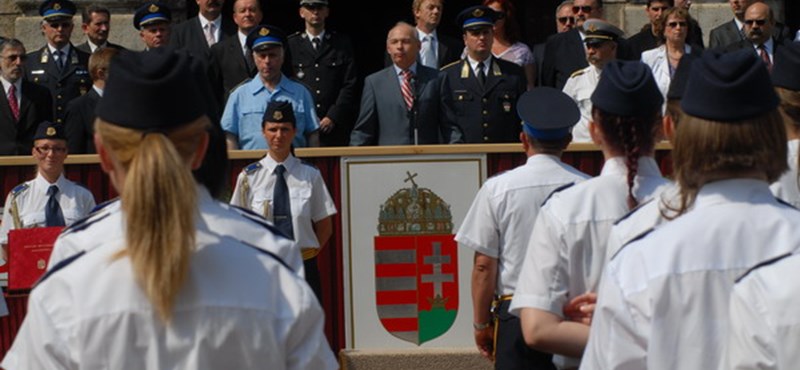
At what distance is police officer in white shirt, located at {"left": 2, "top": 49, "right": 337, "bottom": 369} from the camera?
3.44 meters

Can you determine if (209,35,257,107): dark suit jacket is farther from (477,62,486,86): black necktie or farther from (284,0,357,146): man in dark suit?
(477,62,486,86): black necktie

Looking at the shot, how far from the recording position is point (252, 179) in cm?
1015

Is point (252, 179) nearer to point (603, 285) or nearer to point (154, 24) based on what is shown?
point (154, 24)

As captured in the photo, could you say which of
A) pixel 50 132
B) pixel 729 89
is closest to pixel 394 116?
pixel 50 132

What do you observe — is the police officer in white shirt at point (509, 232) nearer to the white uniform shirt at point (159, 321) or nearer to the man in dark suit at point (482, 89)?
the white uniform shirt at point (159, 321)

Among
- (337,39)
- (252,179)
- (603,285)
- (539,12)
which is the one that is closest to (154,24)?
(337,39)

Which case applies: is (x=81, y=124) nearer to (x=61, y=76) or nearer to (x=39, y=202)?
(x=61, y=76)

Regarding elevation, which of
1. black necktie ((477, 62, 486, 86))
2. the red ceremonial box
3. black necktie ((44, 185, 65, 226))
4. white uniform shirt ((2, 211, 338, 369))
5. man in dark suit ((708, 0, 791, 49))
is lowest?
the red ceremonial box

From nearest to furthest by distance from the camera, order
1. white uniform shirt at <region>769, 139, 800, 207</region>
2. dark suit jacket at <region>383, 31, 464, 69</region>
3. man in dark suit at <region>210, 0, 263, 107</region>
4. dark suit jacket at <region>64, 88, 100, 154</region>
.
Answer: white uniform shirt at <region>769, 139, 800, 207</region> → dark suit jacket at <region>64, 88, 100, 154</region> → man in dark suit at <region>210, 0, 263, 107</region> → dark suit jacket at <region>383, 31, 464, 69</region>

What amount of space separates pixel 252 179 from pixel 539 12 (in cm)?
762

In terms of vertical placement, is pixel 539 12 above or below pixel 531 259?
above

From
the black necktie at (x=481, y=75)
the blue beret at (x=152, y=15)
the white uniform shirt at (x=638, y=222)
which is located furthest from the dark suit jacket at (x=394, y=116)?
the white uniform shirt at (x=638, y=222)

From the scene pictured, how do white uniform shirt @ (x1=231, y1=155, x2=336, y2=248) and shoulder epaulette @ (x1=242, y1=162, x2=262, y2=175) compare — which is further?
shoulder epaulette @ (x1=242, y1=162, x2=262, y2=175)

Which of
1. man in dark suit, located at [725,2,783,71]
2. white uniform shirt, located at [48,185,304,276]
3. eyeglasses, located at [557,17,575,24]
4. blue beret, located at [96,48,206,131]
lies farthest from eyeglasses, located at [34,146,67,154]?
blue beret, located at [96,48,206,131]
